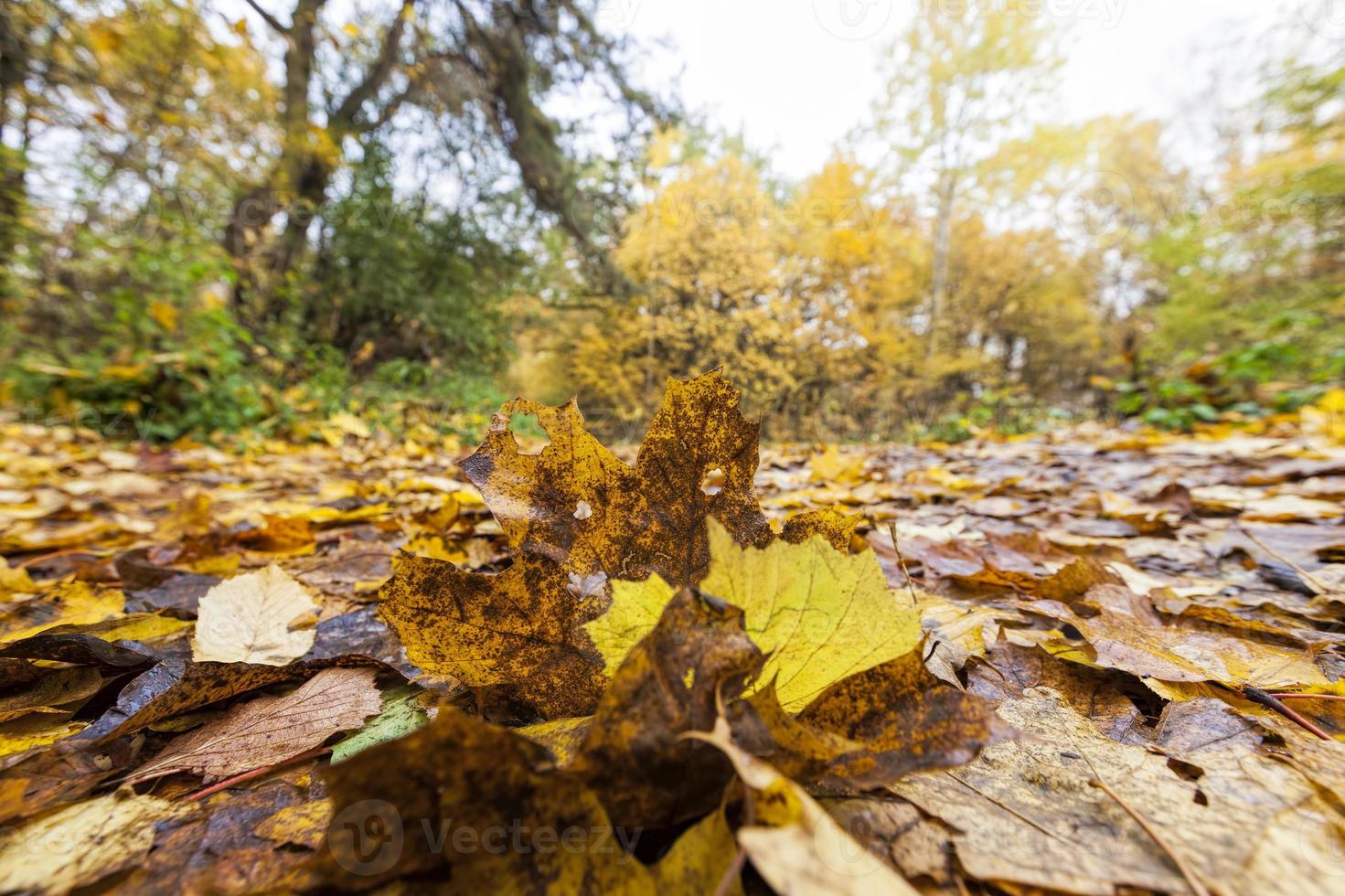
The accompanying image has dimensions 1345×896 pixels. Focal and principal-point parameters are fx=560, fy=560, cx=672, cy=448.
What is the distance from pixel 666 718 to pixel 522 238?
356 inches

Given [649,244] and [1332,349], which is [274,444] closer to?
[649,244]

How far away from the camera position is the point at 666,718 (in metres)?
0.27

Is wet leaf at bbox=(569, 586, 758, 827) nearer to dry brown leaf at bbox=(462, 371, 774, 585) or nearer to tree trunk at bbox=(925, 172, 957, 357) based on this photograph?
dry brown leaf at bbox=(462, 371, 774, 585)

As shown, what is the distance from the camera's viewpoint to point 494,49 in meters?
6.75

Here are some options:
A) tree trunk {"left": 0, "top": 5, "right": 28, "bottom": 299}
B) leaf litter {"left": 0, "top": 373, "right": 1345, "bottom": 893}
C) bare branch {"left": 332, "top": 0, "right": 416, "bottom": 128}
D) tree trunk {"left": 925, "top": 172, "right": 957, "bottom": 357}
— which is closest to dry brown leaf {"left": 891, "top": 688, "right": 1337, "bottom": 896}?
leaf litter {"left": 0, "top": 373, "right": 1345, "bottom": 893}

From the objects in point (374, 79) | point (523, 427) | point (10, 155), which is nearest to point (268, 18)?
point (10, 155)

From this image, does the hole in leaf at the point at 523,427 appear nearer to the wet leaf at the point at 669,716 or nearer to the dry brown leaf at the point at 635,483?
the dry brown leaf at the point at 635,483

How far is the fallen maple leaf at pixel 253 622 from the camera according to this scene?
49cm

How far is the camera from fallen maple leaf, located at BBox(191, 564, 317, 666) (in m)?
0.49

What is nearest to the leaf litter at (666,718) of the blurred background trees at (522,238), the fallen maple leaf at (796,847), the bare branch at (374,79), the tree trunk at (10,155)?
the fallen maple leaf at (796,847)

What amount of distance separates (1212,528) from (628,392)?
5.26 m

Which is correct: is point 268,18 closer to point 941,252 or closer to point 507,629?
point 507,629

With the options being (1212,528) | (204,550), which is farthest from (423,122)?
(1212,528)

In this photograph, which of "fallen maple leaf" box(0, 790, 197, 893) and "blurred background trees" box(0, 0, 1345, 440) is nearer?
"fallen maple leaf" box(0, 790, 197, 893)
